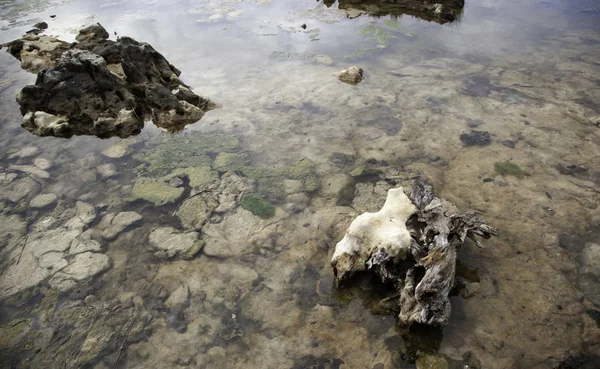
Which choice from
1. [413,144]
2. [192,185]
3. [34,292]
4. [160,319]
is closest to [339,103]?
[413,144]

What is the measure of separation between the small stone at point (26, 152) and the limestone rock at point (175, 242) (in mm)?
3242

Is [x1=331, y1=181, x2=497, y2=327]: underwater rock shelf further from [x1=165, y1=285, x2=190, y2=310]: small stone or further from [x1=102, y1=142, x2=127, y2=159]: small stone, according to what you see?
[x1=102, y1=142, x2=127, y2=159]: small stone

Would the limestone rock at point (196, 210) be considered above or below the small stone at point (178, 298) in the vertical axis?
above

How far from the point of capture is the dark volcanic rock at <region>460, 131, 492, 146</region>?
4941 mm

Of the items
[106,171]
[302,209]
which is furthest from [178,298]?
[106,171]

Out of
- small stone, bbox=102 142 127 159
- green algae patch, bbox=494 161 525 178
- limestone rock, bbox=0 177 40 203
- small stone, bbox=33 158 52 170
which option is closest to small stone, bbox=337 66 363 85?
green algae patch, bbox=494 161 525 178

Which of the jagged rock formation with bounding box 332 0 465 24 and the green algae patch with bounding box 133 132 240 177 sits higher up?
the jagged rock formation with bounding box 332 0 465 24

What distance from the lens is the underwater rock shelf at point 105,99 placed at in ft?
20.2

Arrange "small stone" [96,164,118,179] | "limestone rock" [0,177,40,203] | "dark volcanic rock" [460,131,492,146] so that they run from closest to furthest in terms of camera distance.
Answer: "limestone rock" [0,177,40,203] < "dark volcanic rock" [460,131,492,146] < "small stone" [96,164,118,179]

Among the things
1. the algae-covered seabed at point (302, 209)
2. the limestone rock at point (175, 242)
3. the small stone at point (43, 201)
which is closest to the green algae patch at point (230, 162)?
the algae-covered seabed at point (302, 209)

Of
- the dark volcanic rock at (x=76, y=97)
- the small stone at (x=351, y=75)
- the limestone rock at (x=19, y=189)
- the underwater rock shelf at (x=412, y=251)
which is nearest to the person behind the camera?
the underwater rock shelf at (x=412, y=251)

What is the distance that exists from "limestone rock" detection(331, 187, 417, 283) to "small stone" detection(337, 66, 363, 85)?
13.2 feet

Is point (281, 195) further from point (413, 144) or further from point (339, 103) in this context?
point (339, 103)

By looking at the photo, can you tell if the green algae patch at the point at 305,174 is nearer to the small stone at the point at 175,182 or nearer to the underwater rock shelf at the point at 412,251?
the underwater rock shelf at the point at 412,251
